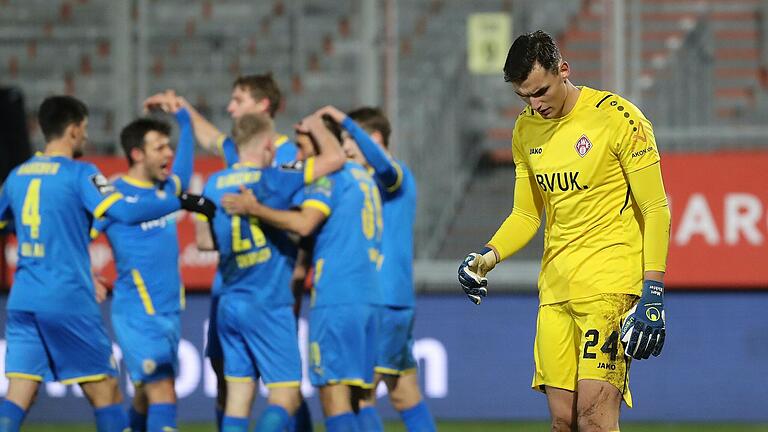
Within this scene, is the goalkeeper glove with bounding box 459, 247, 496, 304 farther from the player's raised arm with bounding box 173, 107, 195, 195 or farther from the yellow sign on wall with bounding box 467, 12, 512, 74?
the yellow sign on wall with bounding box 467, 12, 512, 74

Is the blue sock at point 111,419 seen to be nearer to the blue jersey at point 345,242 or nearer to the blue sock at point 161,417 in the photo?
the blue sock at point 161,417

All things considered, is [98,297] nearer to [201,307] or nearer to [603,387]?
[201,307]

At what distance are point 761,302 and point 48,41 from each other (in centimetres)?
597

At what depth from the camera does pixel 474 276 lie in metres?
5.45

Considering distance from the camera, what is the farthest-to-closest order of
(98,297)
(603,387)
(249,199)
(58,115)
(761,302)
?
(761,302), (98,297), (58,115), (249,199), (603,387)

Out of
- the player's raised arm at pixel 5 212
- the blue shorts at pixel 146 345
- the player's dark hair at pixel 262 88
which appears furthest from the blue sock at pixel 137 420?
the player's dark hair at pixel 262 88

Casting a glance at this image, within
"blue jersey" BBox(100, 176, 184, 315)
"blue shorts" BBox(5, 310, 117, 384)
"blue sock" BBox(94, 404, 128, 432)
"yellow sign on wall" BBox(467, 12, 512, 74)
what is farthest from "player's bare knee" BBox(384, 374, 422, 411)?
"yellow sign on wall" BBox(467, 12, 512, 74)

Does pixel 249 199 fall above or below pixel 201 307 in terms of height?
above

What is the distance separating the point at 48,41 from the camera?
1114 centimetres

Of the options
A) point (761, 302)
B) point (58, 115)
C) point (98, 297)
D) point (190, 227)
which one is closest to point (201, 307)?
point (190, 227)

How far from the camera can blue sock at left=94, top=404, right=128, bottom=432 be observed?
7527 millimetres

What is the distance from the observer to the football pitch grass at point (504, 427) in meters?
10.3

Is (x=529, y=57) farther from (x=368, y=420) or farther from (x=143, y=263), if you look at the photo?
(x=143, y=263)

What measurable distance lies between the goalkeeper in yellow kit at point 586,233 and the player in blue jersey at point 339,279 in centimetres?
167
